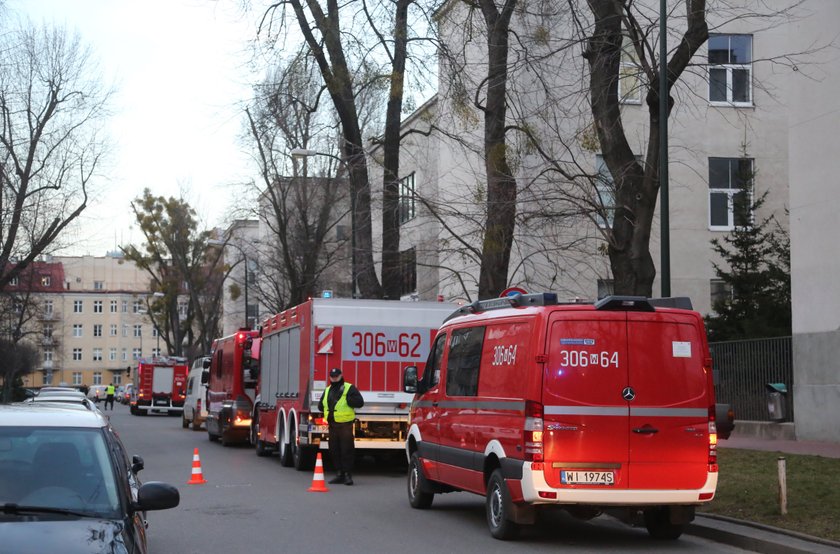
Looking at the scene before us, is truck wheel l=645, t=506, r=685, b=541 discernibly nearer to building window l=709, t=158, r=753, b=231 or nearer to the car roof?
the car roof

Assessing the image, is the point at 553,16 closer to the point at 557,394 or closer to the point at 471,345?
the point at 471,345

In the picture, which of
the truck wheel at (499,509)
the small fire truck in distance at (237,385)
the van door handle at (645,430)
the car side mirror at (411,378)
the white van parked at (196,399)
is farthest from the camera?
the white van parked at (196,399)

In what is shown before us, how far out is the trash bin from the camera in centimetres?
2427

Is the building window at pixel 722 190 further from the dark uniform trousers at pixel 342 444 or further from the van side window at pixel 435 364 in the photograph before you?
the van side window at pixel 435 364

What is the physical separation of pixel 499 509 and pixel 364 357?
888cm

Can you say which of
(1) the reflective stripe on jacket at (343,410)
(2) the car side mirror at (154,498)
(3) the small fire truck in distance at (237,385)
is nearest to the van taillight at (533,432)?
(2) the car side mirror at (154,498)

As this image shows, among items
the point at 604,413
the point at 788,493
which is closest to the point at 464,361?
the point at 604,413

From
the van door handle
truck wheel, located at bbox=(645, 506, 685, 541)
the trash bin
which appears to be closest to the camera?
the van door handle

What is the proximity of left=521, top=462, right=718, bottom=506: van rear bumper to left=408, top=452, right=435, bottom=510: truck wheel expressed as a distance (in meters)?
3.64

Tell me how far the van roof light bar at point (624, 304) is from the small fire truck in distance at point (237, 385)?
57.9 feet

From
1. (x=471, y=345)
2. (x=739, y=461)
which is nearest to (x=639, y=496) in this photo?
(x=471, y=345)

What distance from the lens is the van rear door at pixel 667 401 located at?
37.0 ft

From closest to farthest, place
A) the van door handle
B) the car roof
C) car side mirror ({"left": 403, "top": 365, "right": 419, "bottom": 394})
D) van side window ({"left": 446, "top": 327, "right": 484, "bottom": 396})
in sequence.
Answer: the car roof → the van door handle → van side window ({"left": 446, "top": 327, "right": 484, "bottom": 396}) → car side mirror ({"left": 403, "top": 365, "right": 419, "bottom": 394})

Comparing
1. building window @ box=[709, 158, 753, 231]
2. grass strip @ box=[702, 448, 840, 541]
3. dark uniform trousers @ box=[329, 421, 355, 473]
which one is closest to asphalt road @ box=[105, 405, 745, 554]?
dark uniform trousers @ box=[329, 421, 355, 473]
